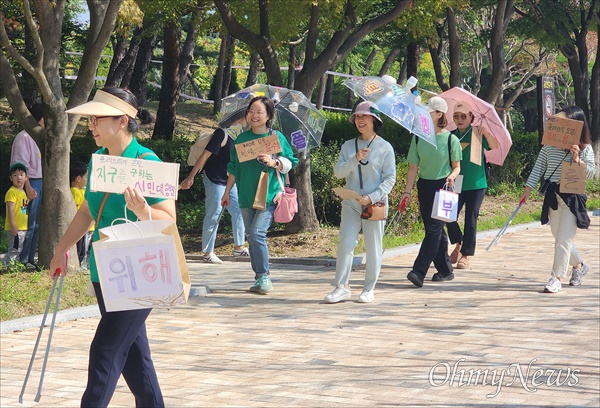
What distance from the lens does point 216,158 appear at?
12180 millimetres

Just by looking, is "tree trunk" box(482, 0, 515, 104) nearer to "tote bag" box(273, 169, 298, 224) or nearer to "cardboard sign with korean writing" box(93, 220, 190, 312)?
"tote bag" box(273, 169, 298, 224)

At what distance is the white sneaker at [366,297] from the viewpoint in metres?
9.48

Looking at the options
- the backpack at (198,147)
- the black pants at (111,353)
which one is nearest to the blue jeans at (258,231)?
the backpack at (198,147)

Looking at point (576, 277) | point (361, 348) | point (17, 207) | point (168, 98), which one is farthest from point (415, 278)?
point (168, 98)

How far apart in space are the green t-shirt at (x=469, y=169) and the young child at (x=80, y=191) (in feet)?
14.3

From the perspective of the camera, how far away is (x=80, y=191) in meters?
11.1

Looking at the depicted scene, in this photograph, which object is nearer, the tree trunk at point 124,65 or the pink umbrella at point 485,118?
the pink umbrella at point 485,118

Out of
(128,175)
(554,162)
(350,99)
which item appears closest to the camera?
(128,175)

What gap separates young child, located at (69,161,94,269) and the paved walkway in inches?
50.6

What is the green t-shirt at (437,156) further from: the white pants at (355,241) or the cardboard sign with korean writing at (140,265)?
the cardboard sign with korean writing at (140,265)

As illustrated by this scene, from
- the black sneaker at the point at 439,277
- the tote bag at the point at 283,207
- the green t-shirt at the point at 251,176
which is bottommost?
the black sneaker at the point at 439,277

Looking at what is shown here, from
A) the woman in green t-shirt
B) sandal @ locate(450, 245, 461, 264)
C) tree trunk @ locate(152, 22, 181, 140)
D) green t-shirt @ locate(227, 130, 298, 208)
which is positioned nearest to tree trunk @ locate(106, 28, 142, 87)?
tree trunk @ locate(152, 22, 181, 140)

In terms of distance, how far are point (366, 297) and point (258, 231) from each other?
1.28m

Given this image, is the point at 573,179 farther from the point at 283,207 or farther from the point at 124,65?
the point at 124,65
